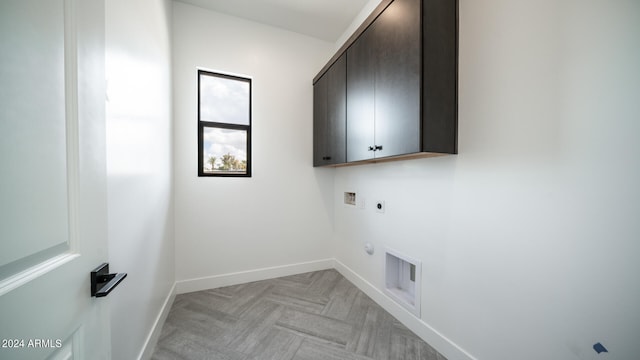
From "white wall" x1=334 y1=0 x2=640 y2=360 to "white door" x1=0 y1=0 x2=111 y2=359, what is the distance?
5.67 ft

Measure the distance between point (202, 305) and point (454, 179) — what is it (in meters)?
2.43

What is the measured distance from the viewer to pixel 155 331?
1651 millimetres

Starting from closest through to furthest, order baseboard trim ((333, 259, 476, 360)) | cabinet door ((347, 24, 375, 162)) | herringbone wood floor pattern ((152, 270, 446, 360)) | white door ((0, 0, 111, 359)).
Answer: white door ((0, 0, 111, 359)) < baseboard trim ((333, 259, 476, 360)) < herringbone wood floor pattern ((152, 270, 446, 360)) < cabinet door ((347, 24, 375, 162))

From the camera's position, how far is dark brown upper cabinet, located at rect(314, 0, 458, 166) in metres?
1.34

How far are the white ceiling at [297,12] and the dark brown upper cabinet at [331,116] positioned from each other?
2.08ft

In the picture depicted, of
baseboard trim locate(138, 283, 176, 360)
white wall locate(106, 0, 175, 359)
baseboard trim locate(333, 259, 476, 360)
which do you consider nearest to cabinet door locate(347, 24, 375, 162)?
baseboard trim locate(333, 259, 476, 360)

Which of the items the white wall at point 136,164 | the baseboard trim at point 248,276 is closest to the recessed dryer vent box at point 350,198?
the baseboard trim at point 248,276

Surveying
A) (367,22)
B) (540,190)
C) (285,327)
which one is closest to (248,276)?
(285,327)

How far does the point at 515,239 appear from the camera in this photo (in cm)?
118

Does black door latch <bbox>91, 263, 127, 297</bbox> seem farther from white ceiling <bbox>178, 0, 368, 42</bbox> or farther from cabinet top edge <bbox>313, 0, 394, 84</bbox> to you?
white ceiling <bbox>178, 0, 368, 42</bbox>

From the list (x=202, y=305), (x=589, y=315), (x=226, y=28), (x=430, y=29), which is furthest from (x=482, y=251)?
(x=226, y=28)

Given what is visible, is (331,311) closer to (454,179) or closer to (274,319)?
(274,319)

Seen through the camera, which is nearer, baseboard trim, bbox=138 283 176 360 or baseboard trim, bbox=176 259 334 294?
baseboard trim, bbox=138 283 176 360

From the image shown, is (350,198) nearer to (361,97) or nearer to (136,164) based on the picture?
(361,97)
